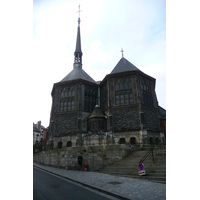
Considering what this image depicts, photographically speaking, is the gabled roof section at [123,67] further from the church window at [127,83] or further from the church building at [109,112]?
the church window at [127,83]

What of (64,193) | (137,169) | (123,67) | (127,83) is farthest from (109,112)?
(64,193)

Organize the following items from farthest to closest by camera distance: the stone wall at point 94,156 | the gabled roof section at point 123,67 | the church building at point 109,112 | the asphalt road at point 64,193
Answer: the gabled roof section at point 123,67 → the church building at point 109,112 → the stone wall at point 94,156 → the asphalt road at point 64,193

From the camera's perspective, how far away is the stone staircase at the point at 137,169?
31.8ft

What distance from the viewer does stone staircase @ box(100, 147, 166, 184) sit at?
9.70 meters

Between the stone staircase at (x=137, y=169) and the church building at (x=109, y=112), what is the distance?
8.64 m

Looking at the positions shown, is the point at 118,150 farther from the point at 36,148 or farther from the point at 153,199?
the point at 36,148

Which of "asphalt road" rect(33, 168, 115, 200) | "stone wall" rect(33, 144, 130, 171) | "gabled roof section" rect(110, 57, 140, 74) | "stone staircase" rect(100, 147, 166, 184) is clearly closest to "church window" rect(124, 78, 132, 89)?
"gabled roof section" rect(110, 57, 140, 74)

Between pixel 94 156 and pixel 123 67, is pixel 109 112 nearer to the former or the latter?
pixel 123 67

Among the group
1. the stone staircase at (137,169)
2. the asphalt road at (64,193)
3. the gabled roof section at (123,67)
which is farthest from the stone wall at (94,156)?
the gabled roof section at (123,67)

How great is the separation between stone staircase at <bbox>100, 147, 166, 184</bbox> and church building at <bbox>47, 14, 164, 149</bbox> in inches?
340

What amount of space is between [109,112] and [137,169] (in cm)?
1401

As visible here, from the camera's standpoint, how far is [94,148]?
1507 centimetres

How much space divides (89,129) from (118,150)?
35.8 ft

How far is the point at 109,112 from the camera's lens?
25188mm
